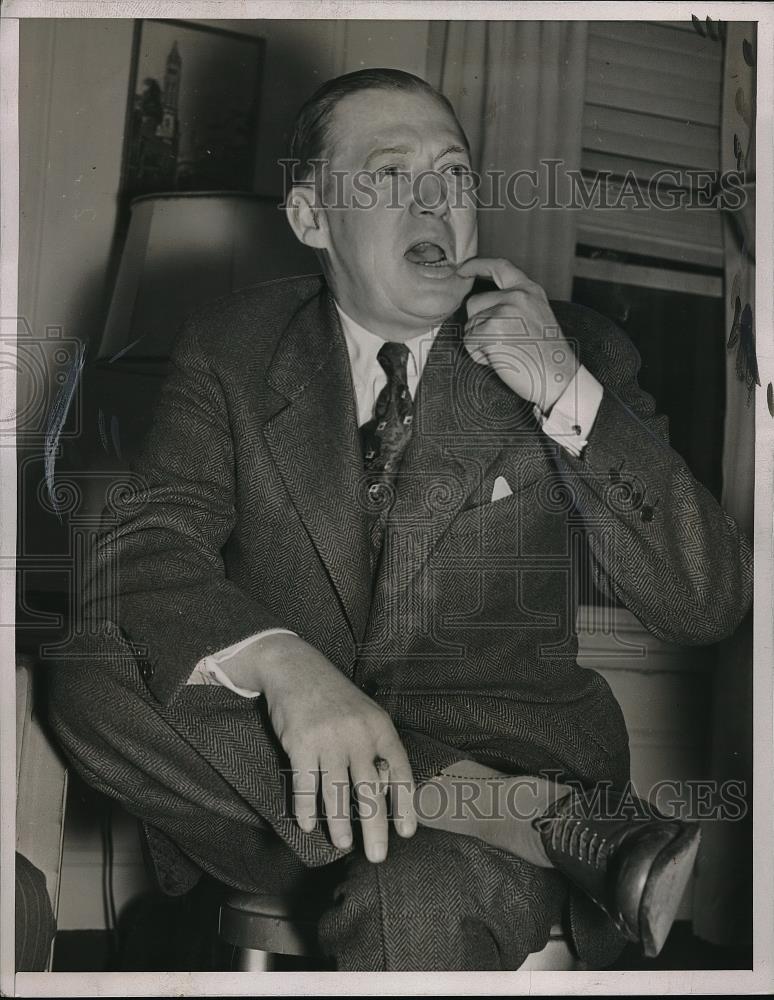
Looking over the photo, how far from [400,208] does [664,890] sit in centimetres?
104

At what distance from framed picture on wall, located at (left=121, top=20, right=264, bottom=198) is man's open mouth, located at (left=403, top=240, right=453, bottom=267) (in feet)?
0.90

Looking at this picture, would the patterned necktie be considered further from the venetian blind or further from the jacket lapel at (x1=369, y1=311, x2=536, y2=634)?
the venetian blind

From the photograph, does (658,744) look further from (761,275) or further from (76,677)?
(76,677)

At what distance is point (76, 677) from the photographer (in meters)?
1.55

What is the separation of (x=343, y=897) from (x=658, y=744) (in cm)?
53

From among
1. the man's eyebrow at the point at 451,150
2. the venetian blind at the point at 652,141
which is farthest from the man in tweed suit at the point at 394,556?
the venetian blind at the point at 652,141

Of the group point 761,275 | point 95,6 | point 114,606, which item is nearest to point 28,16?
point 95,6

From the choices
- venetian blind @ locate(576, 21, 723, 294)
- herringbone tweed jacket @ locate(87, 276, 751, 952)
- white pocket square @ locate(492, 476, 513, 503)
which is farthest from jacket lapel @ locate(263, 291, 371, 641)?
venetian blind @ locate(576, 21, 723, 294)

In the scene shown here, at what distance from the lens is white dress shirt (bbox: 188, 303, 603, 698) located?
1580 mm

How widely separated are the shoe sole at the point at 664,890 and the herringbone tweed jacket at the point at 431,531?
133 millimetres

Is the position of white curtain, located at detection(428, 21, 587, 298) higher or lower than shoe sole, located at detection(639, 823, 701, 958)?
higher

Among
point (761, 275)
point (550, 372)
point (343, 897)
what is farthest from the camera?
point (761, 275)

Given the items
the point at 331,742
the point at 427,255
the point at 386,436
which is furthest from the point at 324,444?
the point at 331,742

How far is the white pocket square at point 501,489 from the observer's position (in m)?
1.60
